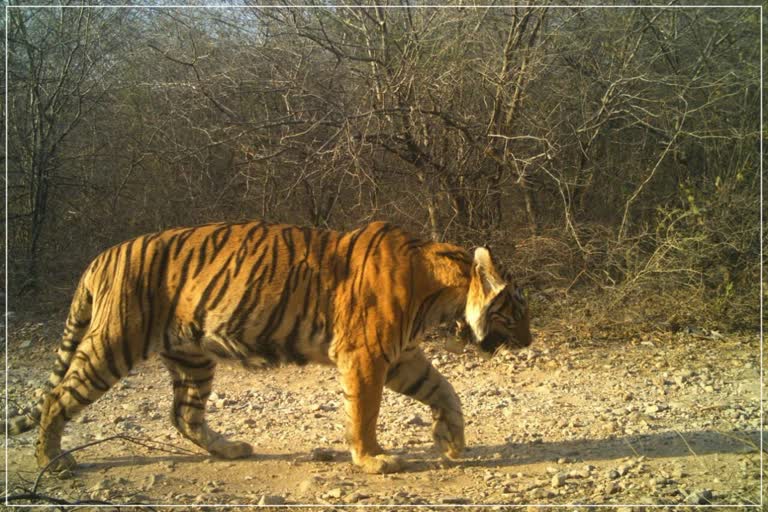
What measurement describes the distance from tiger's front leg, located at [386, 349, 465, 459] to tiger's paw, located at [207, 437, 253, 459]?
118 centimetres

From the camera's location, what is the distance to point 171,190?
387 inches

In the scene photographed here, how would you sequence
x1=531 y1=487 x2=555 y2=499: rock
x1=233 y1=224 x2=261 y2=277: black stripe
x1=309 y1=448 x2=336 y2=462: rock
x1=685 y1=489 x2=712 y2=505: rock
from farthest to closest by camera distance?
x1=309 y1=448 x2=336 y2=462: rock
x1=233 y1=224 x2=261 y2=277: black stripe
x1=531 y1=487 x2=555 y2=499: rock
x1=685 y1=489 x2=712 y2=505: rock

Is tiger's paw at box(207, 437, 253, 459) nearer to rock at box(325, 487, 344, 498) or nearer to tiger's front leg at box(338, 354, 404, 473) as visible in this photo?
tiger's front leg at box(338, 354, 404, 473)

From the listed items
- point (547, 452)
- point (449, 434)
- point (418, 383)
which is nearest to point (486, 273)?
point (418, 383)

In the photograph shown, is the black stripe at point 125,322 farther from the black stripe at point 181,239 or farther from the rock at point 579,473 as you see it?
the rock at point 579,473

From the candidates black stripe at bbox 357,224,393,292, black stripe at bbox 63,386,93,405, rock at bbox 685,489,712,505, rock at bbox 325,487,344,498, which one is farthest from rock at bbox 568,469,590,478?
black stripe at bbox 63,386,93,405

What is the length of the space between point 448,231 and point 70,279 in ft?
17.0

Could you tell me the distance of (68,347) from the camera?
5.09m

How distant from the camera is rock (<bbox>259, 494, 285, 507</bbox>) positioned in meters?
4.18

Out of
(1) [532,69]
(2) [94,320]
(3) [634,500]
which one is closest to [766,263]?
(1) [532,69]

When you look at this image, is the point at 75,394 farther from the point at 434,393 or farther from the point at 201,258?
the point at 434,393

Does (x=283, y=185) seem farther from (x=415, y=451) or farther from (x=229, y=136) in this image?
(x=415, y=451)

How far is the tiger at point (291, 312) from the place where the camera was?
4.68 metres

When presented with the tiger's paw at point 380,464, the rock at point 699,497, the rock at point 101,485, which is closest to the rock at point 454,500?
the tiger's paw at point 380,464
